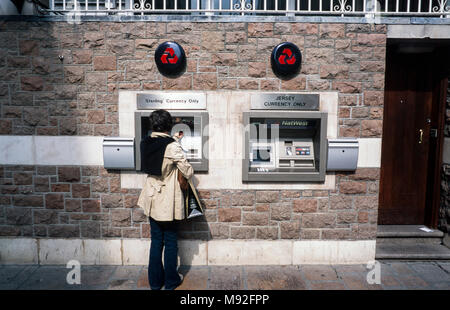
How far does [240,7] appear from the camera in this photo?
14.7 feet

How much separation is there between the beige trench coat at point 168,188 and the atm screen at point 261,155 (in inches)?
42.0

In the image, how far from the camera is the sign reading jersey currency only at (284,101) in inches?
164

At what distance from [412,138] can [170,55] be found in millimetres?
3938

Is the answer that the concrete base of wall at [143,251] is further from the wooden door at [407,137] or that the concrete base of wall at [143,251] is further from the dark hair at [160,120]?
the dark hair at [160,120]

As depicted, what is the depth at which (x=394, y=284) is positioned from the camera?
3961 mm

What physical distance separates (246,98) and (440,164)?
3.23 m

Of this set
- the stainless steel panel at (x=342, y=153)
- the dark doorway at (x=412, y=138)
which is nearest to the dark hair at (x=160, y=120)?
the stainless steel panel at (x=342, y=153)

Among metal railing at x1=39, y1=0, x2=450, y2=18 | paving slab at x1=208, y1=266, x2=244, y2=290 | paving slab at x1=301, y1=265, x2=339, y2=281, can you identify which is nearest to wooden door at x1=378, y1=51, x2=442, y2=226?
metal railing at x1=39, y1=0, x2=450, y2=18

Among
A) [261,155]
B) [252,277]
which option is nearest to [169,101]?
[261,155]

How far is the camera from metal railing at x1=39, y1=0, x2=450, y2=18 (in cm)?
418

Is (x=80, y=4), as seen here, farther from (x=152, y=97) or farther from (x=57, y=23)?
(x=152, y=97)

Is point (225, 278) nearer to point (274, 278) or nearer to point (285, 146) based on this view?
point (274, 278)

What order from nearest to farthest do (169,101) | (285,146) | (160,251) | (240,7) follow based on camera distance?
1. (160,251)
2. (169,101)
3. (285,146)
4. (240,7)

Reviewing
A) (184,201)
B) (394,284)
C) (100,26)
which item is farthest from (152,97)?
(394,284)
